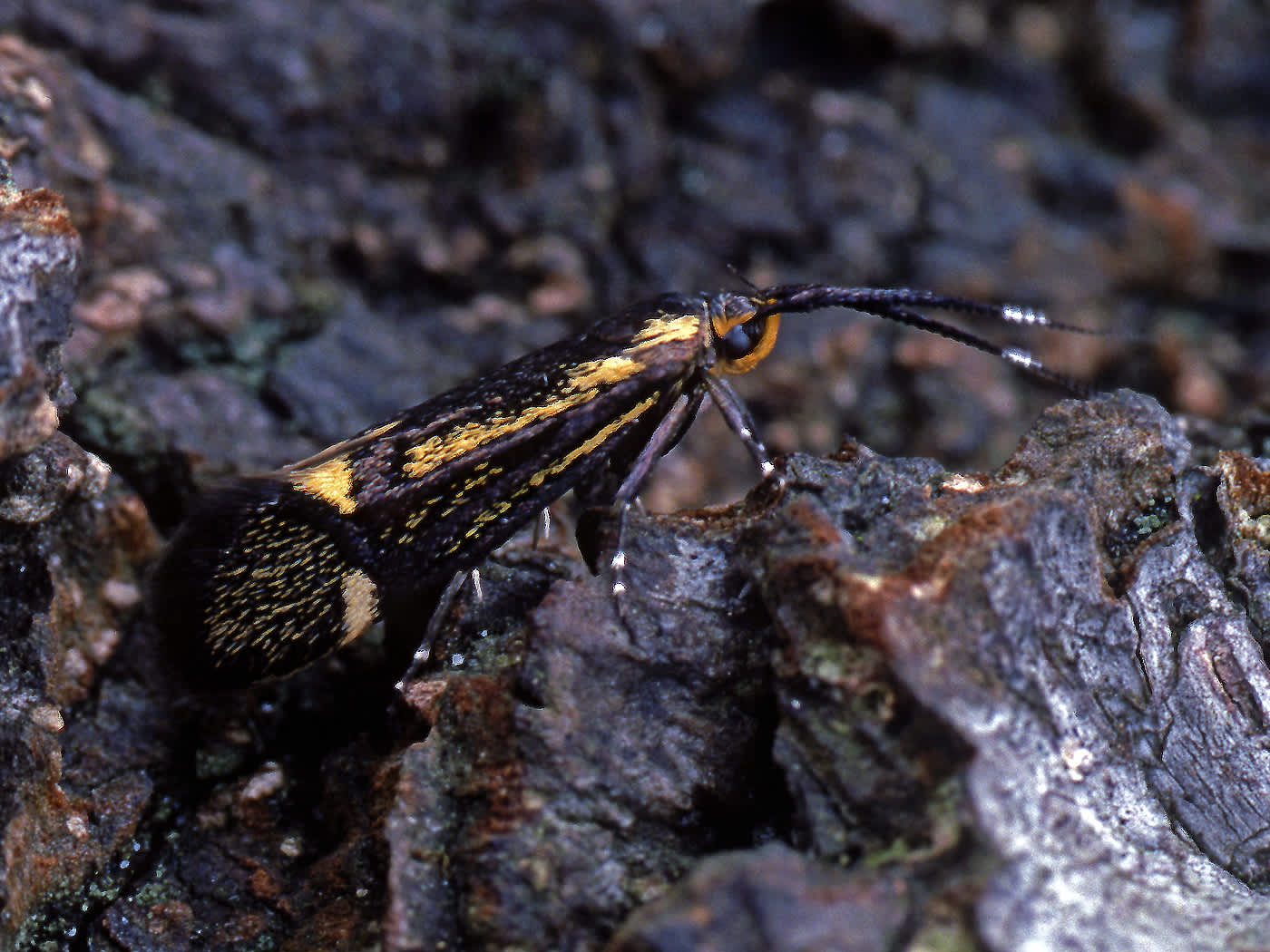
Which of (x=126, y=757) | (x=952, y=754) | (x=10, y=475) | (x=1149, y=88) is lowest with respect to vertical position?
(x=126, y=757)

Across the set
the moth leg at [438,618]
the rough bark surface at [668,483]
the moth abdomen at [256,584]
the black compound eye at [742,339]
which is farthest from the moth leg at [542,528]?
the black compound eye at [742,339]

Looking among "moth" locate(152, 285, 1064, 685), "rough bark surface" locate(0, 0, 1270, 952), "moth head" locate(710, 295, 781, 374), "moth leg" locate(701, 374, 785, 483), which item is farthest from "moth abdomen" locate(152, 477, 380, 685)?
"moth head" locate(710, 295, 781, 374)

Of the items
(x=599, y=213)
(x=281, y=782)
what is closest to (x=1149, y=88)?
(x=599, y=213)

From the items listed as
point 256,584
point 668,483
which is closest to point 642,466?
point 256,584

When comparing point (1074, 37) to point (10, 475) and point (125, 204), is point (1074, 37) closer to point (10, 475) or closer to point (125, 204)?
point (125, 204)

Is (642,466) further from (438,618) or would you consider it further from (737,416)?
(438,618)

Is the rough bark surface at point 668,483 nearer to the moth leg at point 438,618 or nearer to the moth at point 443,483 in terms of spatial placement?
the moth leg at point 438,618

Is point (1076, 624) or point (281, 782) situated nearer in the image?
point (1076, 624)
